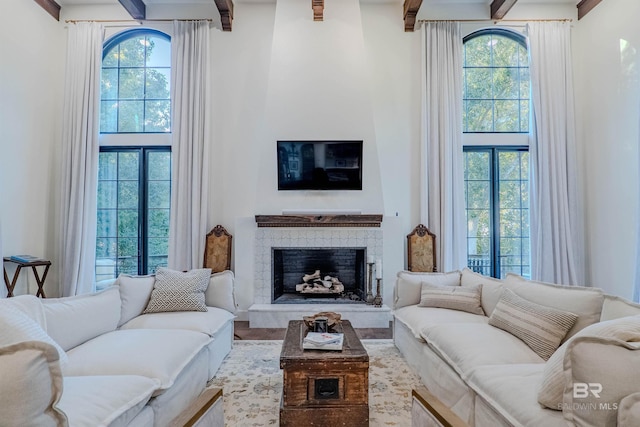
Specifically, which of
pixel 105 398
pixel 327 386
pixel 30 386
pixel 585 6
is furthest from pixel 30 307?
pixel 585 6

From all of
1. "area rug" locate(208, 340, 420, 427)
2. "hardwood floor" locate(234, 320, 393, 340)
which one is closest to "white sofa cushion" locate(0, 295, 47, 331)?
"area rug" locate(208, 340, 420, 427)

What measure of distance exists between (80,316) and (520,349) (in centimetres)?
286

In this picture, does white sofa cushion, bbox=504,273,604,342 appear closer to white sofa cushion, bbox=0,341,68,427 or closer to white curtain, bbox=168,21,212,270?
white sofa cushion, bbox=0,341,68,427

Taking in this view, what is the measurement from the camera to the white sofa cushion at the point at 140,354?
2045 millimetres

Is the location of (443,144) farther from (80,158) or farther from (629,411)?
(80,158)

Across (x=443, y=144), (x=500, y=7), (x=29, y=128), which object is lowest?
(x=443, y=144)

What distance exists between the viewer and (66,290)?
5.06 meters

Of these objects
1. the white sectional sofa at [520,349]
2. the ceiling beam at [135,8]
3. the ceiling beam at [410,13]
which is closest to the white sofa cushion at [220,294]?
the white sectional sofa at [520,349]

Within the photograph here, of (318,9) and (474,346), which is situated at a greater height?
(318,9)

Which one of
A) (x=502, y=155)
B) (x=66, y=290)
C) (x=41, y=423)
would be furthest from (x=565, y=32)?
(x=66, y=290)

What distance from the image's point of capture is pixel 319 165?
502cm

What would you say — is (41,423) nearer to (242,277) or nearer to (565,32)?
(242,277)

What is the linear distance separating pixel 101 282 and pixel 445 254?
4943 mm

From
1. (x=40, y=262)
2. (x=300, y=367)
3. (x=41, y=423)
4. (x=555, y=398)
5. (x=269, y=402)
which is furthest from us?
(x=40, y=262)
